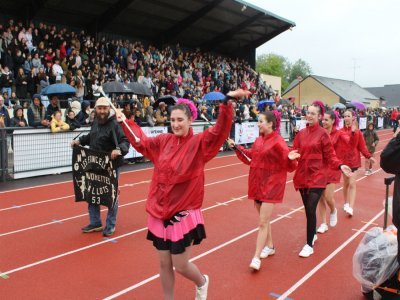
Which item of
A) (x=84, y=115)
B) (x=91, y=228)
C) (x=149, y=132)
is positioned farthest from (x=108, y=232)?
(x=149, y=132)

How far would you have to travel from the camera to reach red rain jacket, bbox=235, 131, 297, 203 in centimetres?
474

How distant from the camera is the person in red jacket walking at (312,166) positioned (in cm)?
514

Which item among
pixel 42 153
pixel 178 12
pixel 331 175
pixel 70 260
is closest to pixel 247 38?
pixel 178 12

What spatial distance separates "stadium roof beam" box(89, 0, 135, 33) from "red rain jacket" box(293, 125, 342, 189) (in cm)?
1729

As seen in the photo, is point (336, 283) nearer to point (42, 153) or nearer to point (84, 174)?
point (84, 174)

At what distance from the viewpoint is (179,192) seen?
3312 mm

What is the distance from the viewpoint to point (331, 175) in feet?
20.4

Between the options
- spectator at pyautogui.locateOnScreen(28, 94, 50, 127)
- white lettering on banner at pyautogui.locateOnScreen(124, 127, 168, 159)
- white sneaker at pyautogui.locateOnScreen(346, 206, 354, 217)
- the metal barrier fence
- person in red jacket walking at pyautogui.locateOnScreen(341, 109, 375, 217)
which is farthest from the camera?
white lettering on banner at pyautogui.locateOnScreen(124, 127, 168, 159)

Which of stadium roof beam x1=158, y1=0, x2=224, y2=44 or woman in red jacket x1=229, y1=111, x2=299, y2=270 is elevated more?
stadium roof beam x1=158, y1=0, x2=224, y2=44

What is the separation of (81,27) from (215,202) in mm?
17435

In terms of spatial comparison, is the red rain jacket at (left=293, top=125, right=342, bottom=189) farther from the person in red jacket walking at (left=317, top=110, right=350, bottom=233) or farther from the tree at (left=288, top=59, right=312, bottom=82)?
the tree at (left=288, top=59, right=312, bottom=82)

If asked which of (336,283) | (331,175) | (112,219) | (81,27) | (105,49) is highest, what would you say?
(81,27)

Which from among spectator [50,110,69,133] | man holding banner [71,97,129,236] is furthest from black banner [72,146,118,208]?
spectator [50,110,69,133]

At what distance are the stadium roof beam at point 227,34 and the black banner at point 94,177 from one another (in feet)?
73.6
